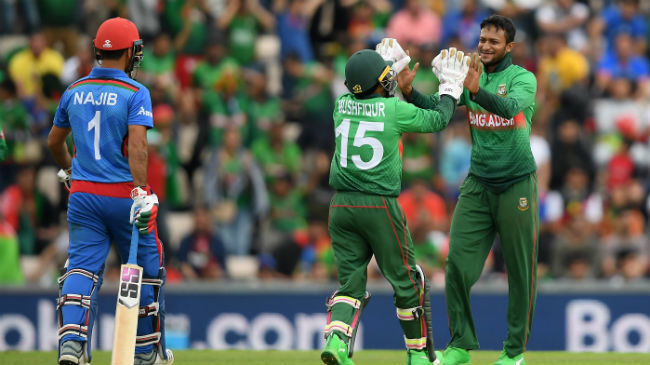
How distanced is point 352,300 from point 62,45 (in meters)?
9.33

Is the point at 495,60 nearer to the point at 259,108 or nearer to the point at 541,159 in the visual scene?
the point at 541,159

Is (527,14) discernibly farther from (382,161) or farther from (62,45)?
(382,161)

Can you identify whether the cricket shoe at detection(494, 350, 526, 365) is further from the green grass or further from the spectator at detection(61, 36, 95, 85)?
the spectator at detection(61, 36, 95, 85)

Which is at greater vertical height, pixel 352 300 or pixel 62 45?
pixel 62 45

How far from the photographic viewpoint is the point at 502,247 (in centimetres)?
884

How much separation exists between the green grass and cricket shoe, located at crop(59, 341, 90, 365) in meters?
1.58

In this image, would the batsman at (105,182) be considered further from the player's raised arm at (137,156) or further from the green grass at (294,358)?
the green grass at (294,358)

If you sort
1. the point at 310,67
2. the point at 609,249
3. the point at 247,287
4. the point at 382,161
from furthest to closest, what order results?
the point at 310,67 < the point at 609,249 < the point at 247,287 < the point at 382,161

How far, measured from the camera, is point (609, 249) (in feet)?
47.3

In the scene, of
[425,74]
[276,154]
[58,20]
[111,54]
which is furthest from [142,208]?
[58,20]

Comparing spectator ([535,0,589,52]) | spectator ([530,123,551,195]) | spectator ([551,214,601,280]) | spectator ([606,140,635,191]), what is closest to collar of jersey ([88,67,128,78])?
spectator ([551,214,601,280])

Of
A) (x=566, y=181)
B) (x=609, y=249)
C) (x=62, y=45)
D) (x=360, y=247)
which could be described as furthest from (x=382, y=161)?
(x=62, y=45)

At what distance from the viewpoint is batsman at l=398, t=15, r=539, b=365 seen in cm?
870

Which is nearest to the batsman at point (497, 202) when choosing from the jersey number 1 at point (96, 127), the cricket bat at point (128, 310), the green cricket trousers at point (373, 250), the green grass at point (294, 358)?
the green cricket trousers at point (373, 250)
